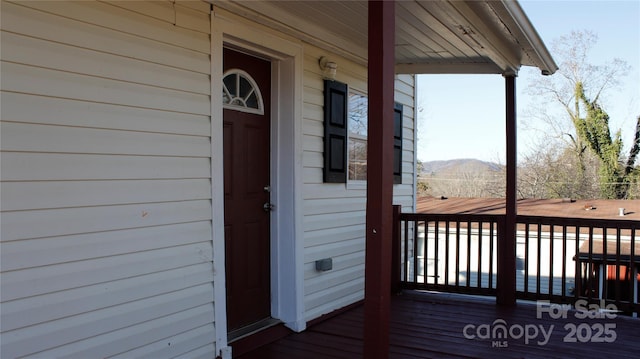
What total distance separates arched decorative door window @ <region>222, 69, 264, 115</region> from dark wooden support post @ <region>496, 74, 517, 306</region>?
242 cm

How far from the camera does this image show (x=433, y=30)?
353 cm

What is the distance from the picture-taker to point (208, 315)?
2.87 metres

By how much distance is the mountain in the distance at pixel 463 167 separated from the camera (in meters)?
25.9

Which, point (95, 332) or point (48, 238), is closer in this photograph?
point (48, 238)

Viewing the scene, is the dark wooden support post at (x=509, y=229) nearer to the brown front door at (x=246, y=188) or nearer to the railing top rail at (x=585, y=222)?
the railing top rail at (x=585, y=222)

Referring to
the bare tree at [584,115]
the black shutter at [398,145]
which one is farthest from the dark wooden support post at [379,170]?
the bare tree at [584,115]

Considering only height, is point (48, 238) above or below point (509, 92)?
below

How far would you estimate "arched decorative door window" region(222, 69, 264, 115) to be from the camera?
3189 mm

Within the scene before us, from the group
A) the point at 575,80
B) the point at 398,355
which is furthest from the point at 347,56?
the point at 575,80

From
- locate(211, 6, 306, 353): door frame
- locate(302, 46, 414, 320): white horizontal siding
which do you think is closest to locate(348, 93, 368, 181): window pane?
locate(302, 46, 414, 320): white horizontal siding

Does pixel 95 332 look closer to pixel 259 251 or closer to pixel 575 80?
pixel 259 251

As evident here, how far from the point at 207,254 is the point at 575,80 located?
71.2 feet

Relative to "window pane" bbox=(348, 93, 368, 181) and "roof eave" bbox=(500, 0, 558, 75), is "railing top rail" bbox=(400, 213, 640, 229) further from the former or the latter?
"roof eave" bbox=(500, 0, 558, 75)

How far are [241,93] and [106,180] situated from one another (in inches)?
50.7
